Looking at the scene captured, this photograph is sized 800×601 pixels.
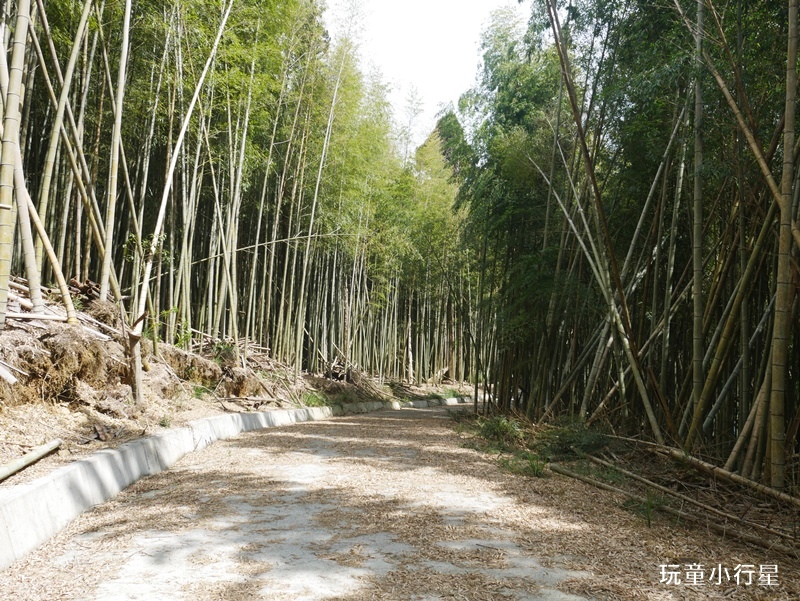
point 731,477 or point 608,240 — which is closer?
point 731,477

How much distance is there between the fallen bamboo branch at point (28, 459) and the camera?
8.57ft

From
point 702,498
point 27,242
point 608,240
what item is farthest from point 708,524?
point 27,242

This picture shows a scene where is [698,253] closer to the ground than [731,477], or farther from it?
farther from it

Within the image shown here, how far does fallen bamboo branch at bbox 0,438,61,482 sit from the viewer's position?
2613 mm

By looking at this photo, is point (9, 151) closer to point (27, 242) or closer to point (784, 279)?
point (27, 242)

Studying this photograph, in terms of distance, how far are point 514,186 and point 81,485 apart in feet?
19.5

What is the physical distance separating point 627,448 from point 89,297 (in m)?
4.56

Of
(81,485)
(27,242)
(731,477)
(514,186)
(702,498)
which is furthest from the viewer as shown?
(514,186)

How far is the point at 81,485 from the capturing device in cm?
299

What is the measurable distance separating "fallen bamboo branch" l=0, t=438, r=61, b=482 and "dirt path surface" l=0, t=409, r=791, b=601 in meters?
0.33

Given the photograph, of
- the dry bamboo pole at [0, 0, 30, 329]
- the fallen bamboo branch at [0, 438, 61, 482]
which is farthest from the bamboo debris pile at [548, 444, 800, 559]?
the dry bamboo pole at [0, 0, 30, 329]

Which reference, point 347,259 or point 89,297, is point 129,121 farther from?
point 347,259

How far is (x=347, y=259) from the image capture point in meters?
13.2

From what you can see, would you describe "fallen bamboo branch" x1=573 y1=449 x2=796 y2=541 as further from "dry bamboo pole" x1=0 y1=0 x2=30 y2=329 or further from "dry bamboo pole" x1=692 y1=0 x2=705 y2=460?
"dry bamboo pole" x1=0 y1=0 x2=30 y2=329
